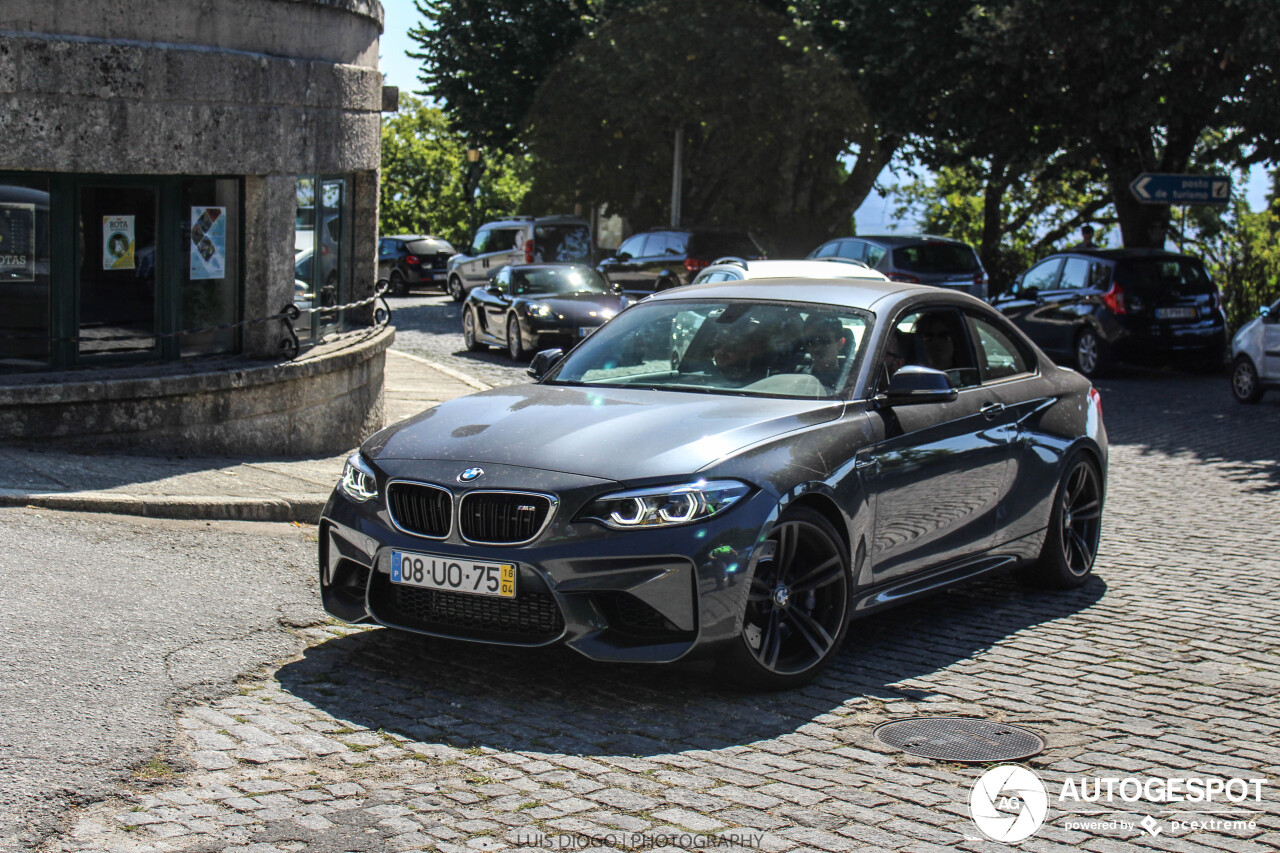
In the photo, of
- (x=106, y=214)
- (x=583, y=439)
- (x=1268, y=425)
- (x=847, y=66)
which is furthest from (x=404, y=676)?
(x=847, y=66)

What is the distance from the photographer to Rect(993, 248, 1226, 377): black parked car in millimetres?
20859

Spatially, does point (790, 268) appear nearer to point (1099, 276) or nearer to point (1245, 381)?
point (1245, 381)

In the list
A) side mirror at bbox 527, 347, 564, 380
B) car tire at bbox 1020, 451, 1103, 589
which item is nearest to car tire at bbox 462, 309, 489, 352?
side mirror at bbox 527, 347, 564, 380

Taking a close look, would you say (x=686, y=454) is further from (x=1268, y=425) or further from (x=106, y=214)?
(x=1268, y=425)

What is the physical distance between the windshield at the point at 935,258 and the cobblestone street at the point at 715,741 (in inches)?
658

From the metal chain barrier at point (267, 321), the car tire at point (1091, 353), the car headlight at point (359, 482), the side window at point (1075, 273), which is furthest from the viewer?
the side window at point (1075, 273)

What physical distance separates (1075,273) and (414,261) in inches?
1031

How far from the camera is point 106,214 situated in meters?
11.3

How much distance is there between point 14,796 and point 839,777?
2470mm

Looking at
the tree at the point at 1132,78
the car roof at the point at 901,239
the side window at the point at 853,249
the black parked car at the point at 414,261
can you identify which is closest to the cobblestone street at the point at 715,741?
the car roof at the point at 901,239

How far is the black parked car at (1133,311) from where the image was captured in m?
20.9

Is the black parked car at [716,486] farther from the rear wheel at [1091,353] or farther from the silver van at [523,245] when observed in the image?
the silver van at [523,245]

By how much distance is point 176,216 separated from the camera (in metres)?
11.8

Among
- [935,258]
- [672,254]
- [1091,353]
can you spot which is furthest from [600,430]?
[672,254]
